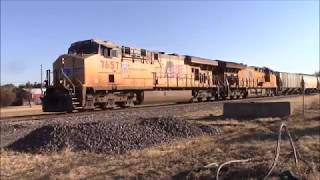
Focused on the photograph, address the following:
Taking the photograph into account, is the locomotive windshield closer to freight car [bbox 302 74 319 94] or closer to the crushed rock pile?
the crushed rock pile

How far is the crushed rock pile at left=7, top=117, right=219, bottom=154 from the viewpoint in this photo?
1088 cm

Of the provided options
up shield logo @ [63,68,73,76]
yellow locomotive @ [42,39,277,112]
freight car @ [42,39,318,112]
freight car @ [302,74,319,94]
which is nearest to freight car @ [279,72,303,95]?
freight car @ [302,74,319,94]

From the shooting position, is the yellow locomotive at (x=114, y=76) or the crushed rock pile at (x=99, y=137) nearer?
the crushed rock pile at (x=99, y=137)

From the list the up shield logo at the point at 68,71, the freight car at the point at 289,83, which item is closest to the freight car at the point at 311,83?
the freight car at the point at 289,83

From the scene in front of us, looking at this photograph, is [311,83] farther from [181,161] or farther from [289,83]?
[181,161]

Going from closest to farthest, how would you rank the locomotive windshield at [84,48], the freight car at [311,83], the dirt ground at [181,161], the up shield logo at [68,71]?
the dirt ground at [181,161]
the up shield logo at [68,71]
the locomotive windshield at [84,48]
the freight car at [311,83]

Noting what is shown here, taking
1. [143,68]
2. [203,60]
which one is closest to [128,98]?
[143,68]

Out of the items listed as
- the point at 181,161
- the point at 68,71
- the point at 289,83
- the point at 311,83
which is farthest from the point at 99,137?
the point at 311,83

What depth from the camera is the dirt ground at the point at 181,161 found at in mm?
8062

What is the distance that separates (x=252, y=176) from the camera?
779 cm

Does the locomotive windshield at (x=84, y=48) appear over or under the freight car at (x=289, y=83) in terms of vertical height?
over

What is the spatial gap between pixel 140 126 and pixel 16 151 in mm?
3391

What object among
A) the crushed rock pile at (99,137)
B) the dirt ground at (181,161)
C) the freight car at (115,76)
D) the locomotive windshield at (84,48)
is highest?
the locomotive windshield at (84,48)

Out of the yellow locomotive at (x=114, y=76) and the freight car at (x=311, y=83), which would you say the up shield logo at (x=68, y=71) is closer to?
the yellow locomotive at (x=114, y=76)
